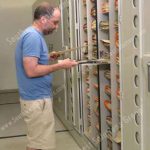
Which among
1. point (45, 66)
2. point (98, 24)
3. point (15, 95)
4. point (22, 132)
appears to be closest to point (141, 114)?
point (45, 66)

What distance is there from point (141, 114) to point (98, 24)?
3.82ft

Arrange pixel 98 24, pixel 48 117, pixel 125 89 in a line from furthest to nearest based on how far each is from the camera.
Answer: pixel 98 24 < pixel 48 117 < pixel 125 89

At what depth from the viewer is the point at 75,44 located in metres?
3.38

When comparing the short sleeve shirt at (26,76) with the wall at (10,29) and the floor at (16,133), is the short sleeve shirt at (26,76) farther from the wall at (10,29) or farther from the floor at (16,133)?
the wall at (10,29)

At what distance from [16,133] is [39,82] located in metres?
2.01

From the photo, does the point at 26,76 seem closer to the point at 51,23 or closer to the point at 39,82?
the point at 39,82

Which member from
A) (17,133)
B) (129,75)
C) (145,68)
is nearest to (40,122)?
(129,75)

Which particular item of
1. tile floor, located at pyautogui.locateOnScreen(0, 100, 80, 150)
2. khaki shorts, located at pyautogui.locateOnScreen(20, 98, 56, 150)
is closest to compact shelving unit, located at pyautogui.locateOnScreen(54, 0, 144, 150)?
tile floor, located at pyautogui.locateOnScreen(0, 100, 80, 150)

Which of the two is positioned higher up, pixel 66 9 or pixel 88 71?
pixel 66 9

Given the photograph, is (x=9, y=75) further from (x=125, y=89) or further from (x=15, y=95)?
(x=125, y=89)

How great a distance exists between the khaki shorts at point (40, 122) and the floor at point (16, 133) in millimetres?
1132

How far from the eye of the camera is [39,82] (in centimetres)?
240

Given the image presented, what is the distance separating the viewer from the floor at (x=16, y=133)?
3668 mm

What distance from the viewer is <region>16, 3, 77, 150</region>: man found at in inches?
91.4
